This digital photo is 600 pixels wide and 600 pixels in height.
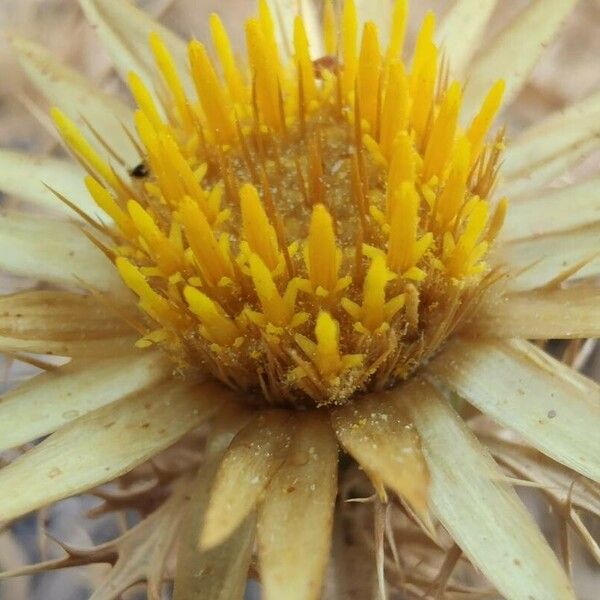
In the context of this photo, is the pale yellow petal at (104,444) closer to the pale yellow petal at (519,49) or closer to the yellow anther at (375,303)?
the yellow anther at (375,303)

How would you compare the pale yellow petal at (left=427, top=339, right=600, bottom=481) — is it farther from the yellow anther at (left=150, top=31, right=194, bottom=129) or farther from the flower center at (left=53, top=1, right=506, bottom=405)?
the yellow anther at (left=150, top=31, right=194, bottom=129)

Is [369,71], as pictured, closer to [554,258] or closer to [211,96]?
[211,96]

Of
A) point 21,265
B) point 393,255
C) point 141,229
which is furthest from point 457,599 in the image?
point 21,265

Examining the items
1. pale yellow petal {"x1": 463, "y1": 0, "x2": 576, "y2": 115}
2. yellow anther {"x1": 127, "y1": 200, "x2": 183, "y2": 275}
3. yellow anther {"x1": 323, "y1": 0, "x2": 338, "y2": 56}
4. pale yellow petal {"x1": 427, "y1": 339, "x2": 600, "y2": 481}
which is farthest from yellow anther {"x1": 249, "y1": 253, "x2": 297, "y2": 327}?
pale yellow petal {"x1": 463, "y1": 0, "x2": 576, "y2": 115}

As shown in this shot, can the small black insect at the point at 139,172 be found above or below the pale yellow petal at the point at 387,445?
above

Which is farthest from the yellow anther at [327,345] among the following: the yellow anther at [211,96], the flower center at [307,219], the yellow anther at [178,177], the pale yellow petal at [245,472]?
the yellow anther at [211,96]

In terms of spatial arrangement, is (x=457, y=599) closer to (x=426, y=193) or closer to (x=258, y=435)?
(x=258, y=435)
